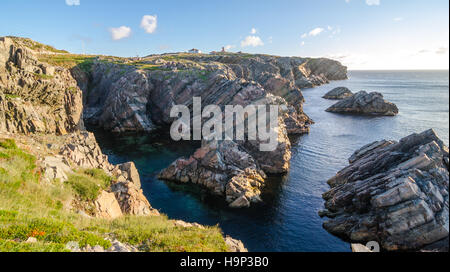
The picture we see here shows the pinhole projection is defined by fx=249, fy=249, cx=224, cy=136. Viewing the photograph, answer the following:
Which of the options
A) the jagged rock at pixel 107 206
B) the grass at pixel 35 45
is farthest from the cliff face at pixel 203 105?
→ the grass at pixel 35 45

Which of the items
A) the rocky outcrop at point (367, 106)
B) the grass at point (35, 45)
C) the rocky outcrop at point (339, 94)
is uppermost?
the grass at point (35, 45)

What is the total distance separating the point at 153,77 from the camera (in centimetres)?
9838

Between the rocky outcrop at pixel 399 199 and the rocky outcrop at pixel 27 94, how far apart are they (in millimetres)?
48128

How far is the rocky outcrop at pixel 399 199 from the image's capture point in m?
29.2

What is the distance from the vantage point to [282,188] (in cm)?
4584

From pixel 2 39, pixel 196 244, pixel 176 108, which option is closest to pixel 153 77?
pixel 176 108

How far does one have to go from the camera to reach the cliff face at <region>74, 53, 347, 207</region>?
154ft

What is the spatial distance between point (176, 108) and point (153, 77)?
20.0 m

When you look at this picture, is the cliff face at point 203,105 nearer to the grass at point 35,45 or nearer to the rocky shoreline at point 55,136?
the rocky shoreline at point 55,136

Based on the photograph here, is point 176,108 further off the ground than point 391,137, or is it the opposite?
point 176,108

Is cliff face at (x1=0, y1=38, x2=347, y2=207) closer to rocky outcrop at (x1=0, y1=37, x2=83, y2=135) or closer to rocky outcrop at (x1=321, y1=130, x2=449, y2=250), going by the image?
rocky outcrop at (x1=0, y1=37, x2=83, y2=135)

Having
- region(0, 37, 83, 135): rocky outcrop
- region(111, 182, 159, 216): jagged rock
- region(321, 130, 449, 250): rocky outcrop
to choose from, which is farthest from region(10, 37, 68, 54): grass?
region(321, 130, 449, 250): rocky outcrop
